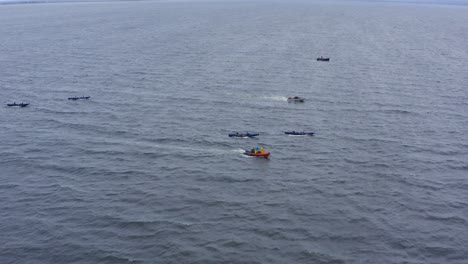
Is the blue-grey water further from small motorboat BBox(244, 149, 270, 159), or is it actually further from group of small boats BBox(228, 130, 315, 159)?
group of small boats BBox(228, 130, 315, 159)

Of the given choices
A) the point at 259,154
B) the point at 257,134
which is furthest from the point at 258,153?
the point at 257,134

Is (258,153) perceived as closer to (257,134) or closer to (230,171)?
(230,171)

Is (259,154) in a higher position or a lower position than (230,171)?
higher

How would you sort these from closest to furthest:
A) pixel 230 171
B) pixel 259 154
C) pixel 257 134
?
1. pixel 230 171
2. pixel 259 154
3. pixel 257 134

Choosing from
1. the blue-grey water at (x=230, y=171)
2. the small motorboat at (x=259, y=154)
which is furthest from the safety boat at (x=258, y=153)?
the blue-grey water at (x=230, y=171)

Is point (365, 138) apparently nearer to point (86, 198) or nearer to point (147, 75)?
point (86, 198)

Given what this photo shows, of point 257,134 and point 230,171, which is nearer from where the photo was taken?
point 230,171

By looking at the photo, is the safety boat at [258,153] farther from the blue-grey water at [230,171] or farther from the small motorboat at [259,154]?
the blue-grey water at [230,171]

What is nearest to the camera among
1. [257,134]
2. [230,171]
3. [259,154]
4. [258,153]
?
[230,171]

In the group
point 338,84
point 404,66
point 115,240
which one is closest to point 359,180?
point 115,240

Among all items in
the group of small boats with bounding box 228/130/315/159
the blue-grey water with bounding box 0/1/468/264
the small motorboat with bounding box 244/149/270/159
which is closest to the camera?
the blue-grey water with bounding box 0/1/468/264

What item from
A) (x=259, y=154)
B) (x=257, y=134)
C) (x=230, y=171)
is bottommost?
(x=230, y=171)

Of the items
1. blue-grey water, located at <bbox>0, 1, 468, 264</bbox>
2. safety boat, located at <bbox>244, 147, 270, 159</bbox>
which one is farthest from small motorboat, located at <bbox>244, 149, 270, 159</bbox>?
blue-grey water, located at <bbox>0, 1, 468, 264</bbox>
